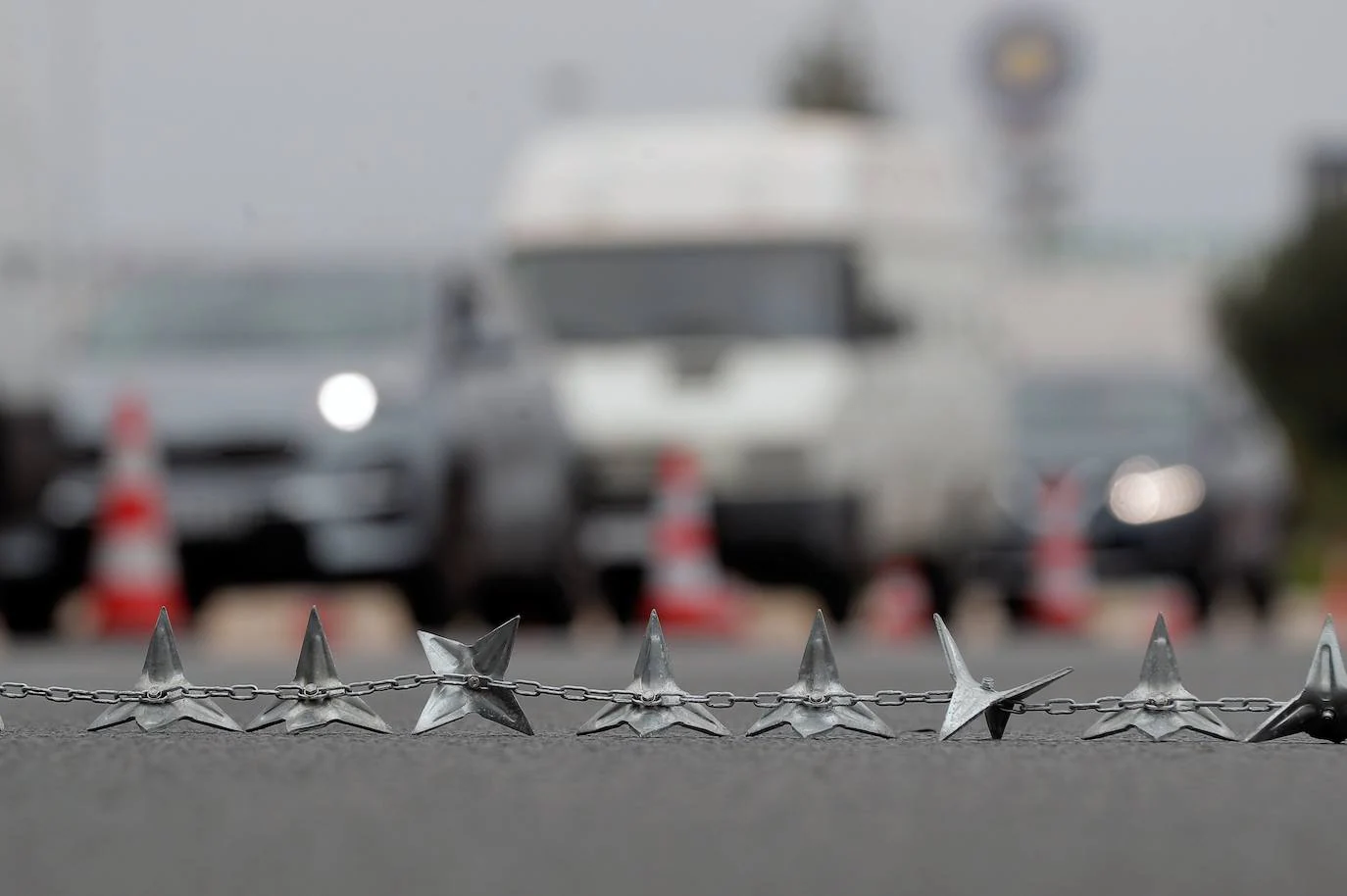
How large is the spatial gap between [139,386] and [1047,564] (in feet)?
21.0

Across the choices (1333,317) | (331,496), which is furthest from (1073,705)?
(1333,317)

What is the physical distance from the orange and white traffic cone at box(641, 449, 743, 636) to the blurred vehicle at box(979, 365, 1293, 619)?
3.13 metres

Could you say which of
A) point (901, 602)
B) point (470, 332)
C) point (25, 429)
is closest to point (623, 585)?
point (470, 332)

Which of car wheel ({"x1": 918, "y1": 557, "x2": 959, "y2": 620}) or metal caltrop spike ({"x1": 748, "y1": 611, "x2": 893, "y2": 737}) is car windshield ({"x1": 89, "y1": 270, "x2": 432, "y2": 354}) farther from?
metal caltrop spike ({"x1": 748, "y1": 611, "x2": 893, "y2": 737})

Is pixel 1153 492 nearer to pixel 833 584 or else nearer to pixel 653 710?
pixel 833 584

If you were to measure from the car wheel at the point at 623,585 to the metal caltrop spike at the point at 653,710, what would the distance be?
31.1ft

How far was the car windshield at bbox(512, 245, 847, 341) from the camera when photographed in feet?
55.6

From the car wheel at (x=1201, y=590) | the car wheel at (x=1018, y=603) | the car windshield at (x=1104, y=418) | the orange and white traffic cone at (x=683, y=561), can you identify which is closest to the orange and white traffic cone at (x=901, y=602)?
the car wheel at (x=1018, y=603)

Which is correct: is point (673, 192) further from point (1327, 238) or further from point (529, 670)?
point (1327, 238)

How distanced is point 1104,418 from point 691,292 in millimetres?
3388

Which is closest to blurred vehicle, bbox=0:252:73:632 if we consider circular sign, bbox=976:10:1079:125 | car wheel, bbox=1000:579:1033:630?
car wheel, bbox=1000:579:1033:630

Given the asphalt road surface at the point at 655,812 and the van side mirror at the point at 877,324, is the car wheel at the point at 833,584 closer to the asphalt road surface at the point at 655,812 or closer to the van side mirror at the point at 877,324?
the van side mirror at the point at 877,324

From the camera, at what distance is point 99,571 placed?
555 inches

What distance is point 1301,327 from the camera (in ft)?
225
